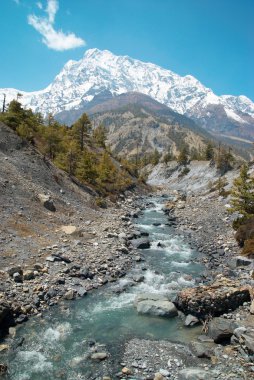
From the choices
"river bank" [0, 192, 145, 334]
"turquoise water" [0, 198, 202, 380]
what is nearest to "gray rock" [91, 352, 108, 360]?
"turquoise water" [0, 198, 202, 380]

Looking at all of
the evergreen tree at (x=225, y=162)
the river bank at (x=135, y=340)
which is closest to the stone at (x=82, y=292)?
the river bank at (x=135, y=340)

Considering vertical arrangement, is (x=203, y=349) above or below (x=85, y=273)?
below

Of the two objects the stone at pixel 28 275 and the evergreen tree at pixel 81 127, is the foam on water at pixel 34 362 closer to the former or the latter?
the stone at pixel 28 275

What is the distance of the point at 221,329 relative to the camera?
71.8 ft

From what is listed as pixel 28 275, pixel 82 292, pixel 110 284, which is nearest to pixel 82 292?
pixel 82 292

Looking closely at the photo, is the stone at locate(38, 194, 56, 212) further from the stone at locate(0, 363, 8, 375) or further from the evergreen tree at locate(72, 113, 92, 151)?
the evergreen tree at locate(72, 113, 92, 151)

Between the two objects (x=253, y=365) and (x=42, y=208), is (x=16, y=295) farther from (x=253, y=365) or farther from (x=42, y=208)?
(x=42, y=208)

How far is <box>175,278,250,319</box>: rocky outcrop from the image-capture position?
973 inches

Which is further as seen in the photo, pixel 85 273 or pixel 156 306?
pixel 85 273

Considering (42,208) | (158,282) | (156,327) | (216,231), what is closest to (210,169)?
(216,231)

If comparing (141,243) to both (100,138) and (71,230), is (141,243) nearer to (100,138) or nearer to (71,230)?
(71,230)

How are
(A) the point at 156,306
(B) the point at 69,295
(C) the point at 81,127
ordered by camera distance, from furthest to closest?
(C) the point at 81,127 → (B) the point at 69,295 → (A) the point at 156,306

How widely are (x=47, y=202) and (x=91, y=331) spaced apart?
86.9ft

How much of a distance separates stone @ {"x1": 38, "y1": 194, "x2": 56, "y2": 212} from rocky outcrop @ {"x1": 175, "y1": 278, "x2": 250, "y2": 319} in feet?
86.1
